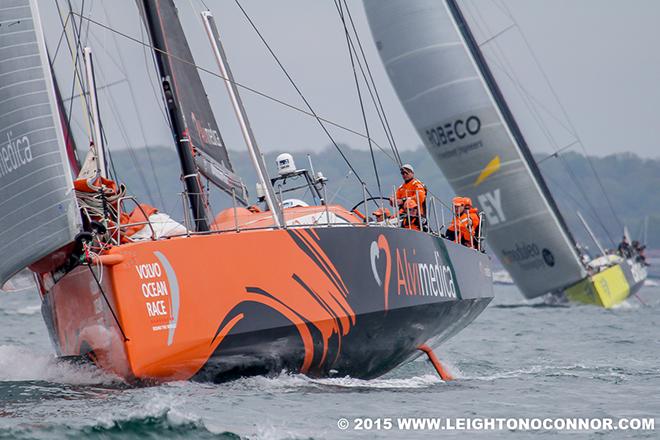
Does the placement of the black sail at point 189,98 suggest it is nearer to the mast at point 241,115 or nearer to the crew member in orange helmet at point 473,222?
the mast at point 241,115

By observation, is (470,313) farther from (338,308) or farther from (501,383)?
(338,308)

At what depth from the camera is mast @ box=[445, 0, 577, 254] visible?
17641 millimetres

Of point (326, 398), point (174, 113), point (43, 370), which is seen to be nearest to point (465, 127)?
point (174, 113)

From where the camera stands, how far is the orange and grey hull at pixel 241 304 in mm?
5879

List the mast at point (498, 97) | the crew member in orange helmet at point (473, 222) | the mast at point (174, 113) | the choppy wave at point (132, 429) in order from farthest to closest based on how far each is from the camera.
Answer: the mast at point (498, 97)
the crew member in orange helmet at point (473, 222)
the mast at point (174, 113)
the choppy wave at point (132, 429)

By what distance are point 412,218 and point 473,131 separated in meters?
9.38

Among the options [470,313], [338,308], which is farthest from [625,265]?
[338,308]

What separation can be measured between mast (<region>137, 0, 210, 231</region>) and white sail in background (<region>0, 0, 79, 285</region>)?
4.04ft

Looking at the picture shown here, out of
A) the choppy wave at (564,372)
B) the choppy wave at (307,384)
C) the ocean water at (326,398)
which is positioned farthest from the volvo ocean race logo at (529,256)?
the choppy wave at (307,384)

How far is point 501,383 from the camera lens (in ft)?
25.5

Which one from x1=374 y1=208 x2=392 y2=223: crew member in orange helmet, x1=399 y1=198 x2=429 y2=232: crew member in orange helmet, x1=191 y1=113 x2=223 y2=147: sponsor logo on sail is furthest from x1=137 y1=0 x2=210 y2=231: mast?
x1=399 y1=198 x2=429 y2=232: crew member in orange helmet

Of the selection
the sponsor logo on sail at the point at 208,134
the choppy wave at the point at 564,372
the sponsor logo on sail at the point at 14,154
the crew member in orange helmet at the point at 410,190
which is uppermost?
the sponsor logo on sail at the point at 208,134

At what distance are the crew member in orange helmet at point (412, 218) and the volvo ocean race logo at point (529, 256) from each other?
10.3m

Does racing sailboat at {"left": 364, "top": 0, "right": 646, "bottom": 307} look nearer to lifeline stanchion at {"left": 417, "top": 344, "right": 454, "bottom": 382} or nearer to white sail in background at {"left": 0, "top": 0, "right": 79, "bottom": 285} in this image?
lifeline stanchion at {"left": 417, "top": 344, "right": 454, "bottom": 382}
